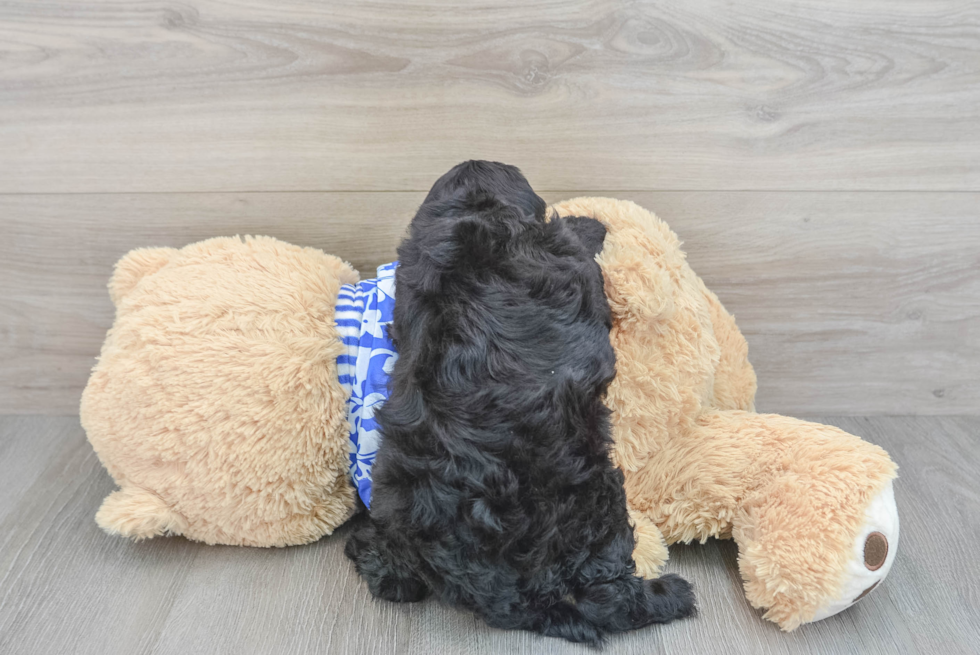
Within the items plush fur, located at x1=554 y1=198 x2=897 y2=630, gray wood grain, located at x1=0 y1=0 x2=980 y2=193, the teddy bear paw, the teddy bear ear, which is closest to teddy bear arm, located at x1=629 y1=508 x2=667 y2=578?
plush fur, located at x1=554 y1=198 x2=897 y2=630

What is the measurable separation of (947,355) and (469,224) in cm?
78

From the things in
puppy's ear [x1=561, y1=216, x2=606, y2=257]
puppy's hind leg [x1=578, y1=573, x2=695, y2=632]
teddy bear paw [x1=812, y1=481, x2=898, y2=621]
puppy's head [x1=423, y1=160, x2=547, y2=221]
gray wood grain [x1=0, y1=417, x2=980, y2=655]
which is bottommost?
gray wood grain [x1=0, y1=417, x2=980, y2=655]

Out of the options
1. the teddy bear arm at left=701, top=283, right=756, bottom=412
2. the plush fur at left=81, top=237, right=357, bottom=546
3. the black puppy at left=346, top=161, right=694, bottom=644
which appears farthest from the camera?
the teddy bear arm at left=701, top=283, right=756, bottom=412

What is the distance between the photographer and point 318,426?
688 mm

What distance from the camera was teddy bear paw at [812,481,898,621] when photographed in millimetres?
608

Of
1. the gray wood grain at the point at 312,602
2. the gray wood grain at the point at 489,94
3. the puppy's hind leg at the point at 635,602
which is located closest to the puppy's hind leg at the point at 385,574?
the gray wood grain at the point at 312,602

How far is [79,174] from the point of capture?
2.84ft

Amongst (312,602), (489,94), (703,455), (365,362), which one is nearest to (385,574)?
(312,602)

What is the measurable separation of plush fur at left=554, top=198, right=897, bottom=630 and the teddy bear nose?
0.02 meters

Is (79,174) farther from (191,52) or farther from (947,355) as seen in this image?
(947,355)

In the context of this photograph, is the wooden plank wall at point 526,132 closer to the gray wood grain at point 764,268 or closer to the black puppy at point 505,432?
the gray wood grain at point 764,268

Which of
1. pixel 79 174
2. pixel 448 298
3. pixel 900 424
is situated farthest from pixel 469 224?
pixel 900 424

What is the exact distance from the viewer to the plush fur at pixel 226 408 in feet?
2.24

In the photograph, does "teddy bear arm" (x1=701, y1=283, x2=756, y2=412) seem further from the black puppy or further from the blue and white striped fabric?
the blue and white striped fabric
